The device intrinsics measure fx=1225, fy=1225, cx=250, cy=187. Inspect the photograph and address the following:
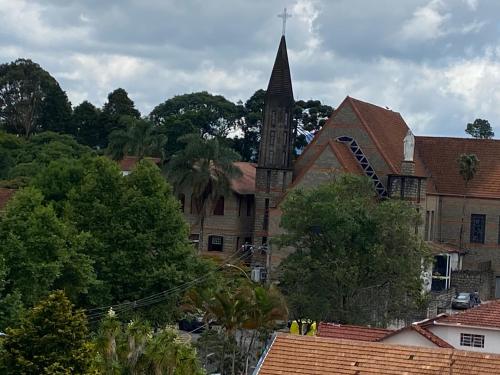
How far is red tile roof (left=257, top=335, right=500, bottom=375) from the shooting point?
2906cm

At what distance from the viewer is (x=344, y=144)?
77438 millimetres

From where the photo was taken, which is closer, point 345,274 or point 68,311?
point 68,311

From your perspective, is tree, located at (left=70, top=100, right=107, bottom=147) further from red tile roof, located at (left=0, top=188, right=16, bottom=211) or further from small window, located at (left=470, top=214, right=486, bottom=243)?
small window, located at (left=470, top=214, right=486, bottom=243)

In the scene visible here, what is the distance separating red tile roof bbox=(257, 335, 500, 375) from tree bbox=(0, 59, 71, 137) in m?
107

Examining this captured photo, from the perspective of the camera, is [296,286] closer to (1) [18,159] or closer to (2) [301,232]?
(2) [301,232]

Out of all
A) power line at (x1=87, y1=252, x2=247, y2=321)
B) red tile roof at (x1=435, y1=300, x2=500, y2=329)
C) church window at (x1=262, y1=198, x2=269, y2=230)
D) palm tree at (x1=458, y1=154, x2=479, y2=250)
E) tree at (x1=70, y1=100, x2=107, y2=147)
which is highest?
tree at (x1=70, y1=100, x2=107, y2=147)

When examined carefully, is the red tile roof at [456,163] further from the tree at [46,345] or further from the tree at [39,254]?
the tree at [46,345]

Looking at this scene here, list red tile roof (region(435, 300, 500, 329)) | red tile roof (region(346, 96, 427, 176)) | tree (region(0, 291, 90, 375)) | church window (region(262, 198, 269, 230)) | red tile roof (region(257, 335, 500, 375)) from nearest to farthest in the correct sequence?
tree (region(0, 291, 90, 375))
red tile roof (region(257, 335, 500, 375))
red tile roof (region(435, 300, 500, 329))
red tile roof (region(346, 96, 427, 176))
church window (region(262, 198, 269, 230))

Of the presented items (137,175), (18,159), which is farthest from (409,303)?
(18,159)

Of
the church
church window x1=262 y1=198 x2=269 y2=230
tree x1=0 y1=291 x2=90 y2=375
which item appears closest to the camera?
tree x1=0 y1=291 x2=90 y2=375

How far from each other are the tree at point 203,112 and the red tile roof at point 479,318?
82.3 meters

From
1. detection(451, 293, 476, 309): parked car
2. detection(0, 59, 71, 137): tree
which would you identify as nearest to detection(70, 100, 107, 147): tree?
detection(0, 59, 71, 137): tree

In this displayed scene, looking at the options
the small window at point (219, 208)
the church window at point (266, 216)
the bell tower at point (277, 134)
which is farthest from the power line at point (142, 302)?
the small window at point (219, 208)

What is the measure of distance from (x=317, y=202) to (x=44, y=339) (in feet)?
101
